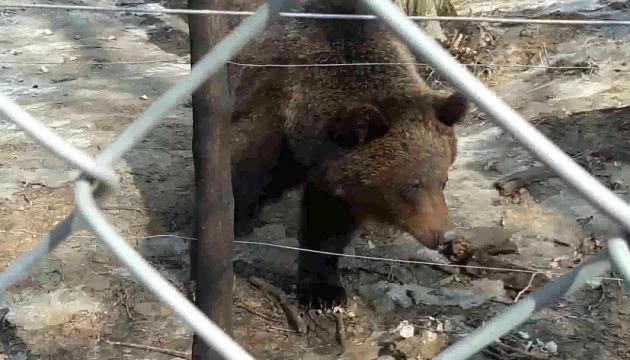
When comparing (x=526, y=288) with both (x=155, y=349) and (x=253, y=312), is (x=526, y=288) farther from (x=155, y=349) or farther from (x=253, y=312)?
(x=155, y=349)

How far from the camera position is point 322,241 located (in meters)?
3.96

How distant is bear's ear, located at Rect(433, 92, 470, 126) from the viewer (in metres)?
3.76

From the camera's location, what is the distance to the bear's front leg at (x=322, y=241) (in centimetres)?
391

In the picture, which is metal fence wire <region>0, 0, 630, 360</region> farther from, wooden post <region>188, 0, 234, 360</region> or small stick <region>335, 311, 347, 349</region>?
small stick <region>335, 311, 347, 349</region>

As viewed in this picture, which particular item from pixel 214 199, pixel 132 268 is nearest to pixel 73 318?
pixel 214 199

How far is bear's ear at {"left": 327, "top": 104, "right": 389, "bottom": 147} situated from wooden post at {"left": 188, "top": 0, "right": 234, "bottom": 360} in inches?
36.8

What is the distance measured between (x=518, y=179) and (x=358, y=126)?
1.86 m

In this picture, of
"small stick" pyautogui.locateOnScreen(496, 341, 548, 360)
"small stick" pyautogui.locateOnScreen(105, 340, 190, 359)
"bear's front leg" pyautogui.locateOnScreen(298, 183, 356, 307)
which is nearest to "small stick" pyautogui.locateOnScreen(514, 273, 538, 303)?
"small stick" pyautogui.locateOnScreen(496, 341, 548, 360)

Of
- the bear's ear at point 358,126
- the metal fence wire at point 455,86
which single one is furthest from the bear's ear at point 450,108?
the metal fence wire at point 455,86

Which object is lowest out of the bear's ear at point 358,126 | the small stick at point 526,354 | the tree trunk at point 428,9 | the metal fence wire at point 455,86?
the small stick at point 526,354

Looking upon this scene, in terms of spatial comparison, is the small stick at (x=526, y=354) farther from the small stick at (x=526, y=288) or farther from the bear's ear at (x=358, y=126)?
the bear's ear at (x=358, y=126)

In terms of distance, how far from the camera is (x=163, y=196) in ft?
16.4

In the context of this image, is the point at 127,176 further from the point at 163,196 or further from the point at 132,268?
the point at 132,268

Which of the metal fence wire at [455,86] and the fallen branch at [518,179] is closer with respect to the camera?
the metal fence wire at [455,86]
